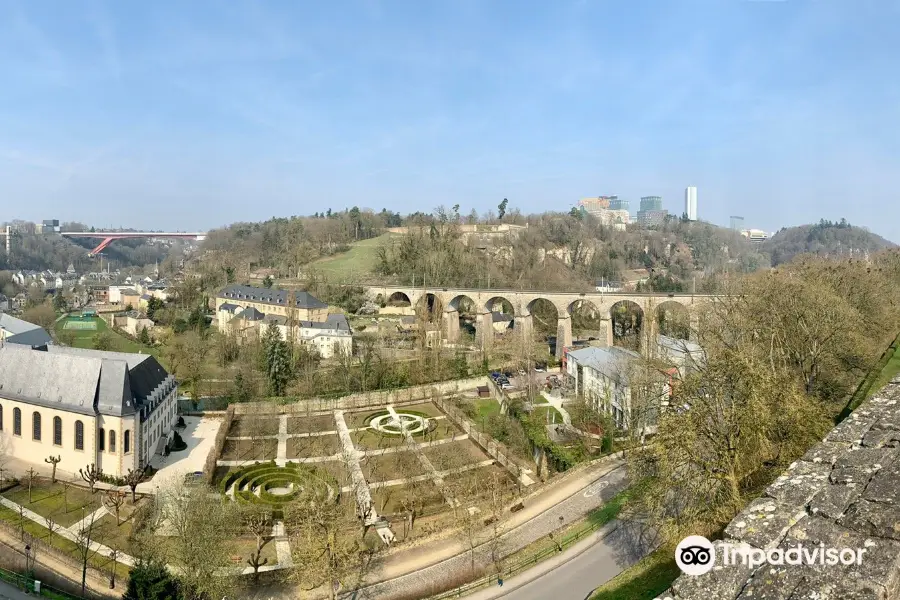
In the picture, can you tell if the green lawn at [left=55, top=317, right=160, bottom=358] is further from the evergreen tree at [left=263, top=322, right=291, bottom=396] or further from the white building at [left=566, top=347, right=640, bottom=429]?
the white building at [left=566, top=347, right=640, bottom=429]

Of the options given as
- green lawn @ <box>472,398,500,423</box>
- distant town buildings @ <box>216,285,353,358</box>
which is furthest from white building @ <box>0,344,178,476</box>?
green lawn @ <box>472,398,500,423</box>

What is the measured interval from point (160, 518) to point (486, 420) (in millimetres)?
15555

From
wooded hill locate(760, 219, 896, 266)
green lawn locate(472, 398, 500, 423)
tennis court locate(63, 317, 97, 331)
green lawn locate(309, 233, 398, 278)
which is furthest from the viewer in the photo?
wooded hill locate(760, 219, 896, 266)

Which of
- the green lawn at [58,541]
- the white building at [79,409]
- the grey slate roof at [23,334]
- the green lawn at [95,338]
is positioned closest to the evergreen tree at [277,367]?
the white building at [79,409]

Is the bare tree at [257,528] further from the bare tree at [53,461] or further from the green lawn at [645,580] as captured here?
the green lawn at [645,580]

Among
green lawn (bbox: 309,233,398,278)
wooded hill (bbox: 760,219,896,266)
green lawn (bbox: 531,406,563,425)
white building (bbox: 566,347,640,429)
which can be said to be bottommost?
green lawn (bbox: 531,406,563,425)

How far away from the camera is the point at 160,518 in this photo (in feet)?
56.5

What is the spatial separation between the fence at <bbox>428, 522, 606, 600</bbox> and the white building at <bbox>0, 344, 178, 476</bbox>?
585 inches

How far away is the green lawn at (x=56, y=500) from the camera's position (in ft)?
62.3

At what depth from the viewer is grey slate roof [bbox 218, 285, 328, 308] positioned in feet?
167

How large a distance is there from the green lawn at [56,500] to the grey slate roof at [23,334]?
9.40m

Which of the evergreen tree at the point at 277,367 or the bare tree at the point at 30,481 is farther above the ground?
the evergreen tree at the point at 277,367

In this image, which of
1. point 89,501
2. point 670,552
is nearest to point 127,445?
point 89,501

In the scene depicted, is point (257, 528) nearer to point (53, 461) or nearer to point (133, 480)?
point (133, 480)
